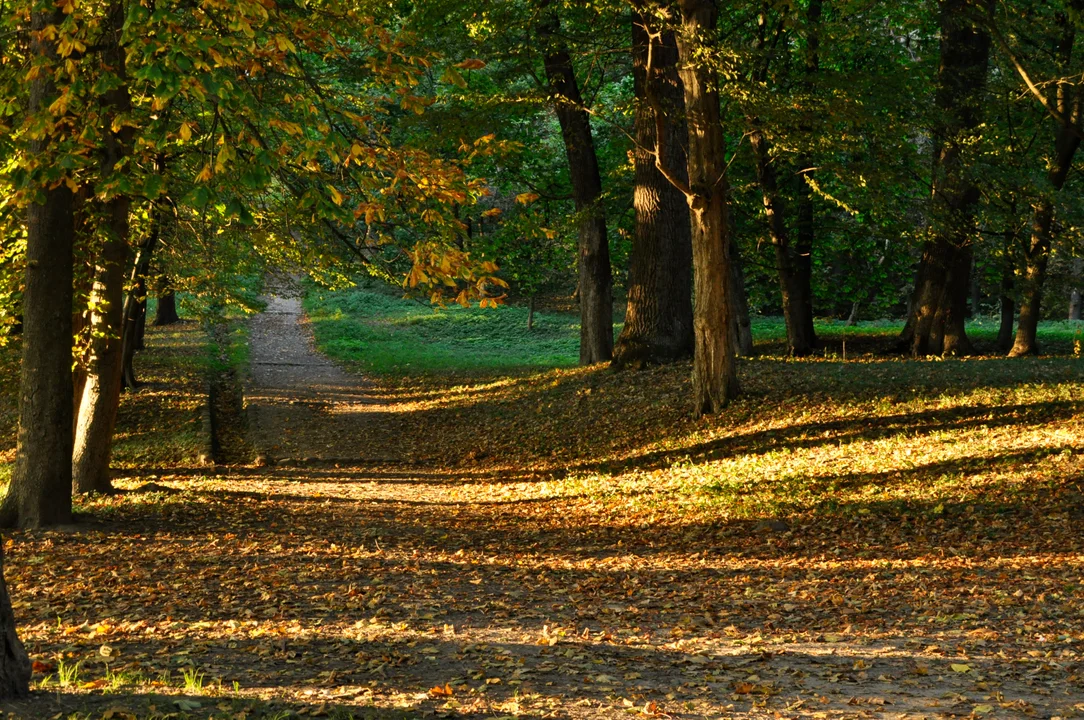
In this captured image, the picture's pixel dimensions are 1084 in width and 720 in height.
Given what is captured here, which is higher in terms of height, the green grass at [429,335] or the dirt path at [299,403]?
the green grass at [429,335]

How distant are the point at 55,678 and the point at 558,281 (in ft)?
119

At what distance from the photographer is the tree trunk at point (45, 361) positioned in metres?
9.59

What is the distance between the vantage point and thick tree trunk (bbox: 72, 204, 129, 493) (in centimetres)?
1133

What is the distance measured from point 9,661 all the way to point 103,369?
811 cm

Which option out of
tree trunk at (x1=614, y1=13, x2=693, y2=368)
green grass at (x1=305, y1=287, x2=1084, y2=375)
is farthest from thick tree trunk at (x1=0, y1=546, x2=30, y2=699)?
green grass at (x1=305, y1=287, x2=1084, y2=375)

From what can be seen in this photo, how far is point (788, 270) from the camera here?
20828 mm

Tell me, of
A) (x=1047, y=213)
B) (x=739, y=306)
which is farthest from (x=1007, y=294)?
(x=739, y=306)

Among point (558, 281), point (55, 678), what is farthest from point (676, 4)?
point (558, 281)

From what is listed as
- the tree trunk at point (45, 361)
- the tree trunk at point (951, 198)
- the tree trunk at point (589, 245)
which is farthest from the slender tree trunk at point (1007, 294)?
the tree trunk at point (45, 361)

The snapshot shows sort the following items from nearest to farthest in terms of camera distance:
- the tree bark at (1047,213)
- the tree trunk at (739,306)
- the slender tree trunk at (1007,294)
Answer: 1. the tree bark at (1047,213)
2. the slender tree trunk at (1007,294)
3. the tree trunk at (739,306)

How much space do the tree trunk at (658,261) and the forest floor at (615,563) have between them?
0.81 m

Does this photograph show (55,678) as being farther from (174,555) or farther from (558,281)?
(558,281)

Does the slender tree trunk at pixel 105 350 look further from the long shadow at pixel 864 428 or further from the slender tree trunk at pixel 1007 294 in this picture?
the slender tree trunk at pixel 1007 294

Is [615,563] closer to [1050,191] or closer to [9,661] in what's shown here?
[9,661]
